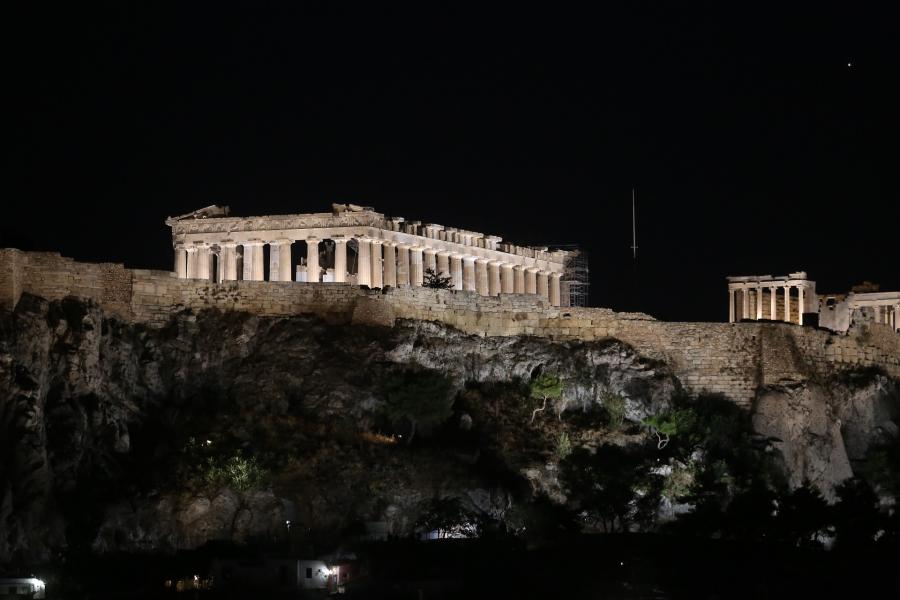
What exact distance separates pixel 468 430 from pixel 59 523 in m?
19.9

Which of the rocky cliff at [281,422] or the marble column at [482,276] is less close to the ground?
the marble column at [482,276]

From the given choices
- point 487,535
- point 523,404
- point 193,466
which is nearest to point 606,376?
point 523,404

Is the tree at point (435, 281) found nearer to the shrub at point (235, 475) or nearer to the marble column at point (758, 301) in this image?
the marble column at point (758, 301)

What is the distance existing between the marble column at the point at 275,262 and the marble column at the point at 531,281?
17828 mm

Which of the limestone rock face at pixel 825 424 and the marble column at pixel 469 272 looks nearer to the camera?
the limestone rock face at pixel 825 424

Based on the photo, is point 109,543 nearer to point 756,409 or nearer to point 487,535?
point 487,535

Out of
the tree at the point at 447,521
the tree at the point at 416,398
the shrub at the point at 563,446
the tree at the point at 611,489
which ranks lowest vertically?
the tree at the point at 447,521

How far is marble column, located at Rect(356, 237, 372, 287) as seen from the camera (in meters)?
94.2

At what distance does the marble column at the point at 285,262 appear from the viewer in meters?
94.3

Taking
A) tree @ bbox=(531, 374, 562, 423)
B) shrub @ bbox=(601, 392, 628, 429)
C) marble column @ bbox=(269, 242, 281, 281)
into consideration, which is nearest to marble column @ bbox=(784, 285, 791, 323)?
shrub @ bbox=(601, 392, 628, 429)

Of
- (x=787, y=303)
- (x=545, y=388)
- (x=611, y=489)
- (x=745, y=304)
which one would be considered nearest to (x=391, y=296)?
(x=545, y=388)

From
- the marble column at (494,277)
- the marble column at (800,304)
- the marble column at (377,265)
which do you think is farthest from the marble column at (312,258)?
the marble column at (800,304)

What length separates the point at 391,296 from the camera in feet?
267

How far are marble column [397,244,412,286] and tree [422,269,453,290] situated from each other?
1088 mm
